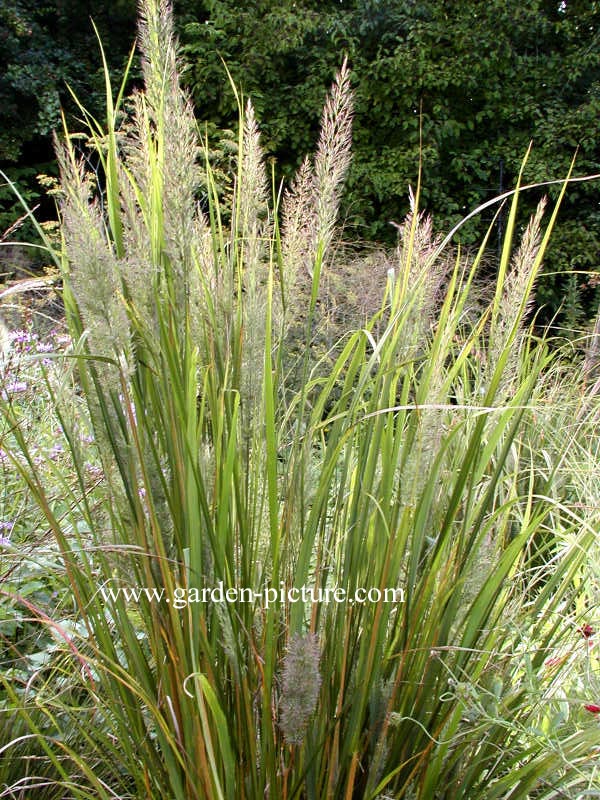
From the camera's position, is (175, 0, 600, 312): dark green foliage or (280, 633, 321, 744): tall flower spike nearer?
(280, 633, 321, 744): tall flower spike

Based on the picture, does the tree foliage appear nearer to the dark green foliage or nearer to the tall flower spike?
the dark green foliage

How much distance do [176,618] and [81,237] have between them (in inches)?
21.4

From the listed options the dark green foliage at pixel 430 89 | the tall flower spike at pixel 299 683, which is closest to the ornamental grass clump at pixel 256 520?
the tall flower spike at pixel 299 683

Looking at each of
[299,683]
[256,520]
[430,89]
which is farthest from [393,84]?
[299,683]

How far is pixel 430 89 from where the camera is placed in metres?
9.48

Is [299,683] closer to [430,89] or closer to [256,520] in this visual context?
[256,520]

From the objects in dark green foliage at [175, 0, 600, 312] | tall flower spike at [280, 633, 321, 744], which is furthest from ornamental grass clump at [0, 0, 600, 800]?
dark green foliage at [175, 0, 600, 312]

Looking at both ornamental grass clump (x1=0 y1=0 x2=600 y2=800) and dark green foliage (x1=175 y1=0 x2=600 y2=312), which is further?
dark green foliage (x1=175 y1=0 x2=600 y2=312)

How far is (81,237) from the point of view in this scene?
2.93 feet

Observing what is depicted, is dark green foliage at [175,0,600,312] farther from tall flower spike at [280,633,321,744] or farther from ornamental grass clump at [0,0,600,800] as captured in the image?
tall flower spike at [280,633,321,744]

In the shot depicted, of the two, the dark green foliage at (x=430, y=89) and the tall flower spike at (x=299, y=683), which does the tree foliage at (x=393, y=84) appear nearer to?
the dark green foliage at (x=430, y=89)

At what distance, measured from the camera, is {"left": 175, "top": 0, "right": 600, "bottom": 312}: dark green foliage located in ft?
29.5

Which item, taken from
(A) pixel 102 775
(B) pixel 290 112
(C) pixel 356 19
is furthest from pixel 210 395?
(C) pixel 356 19

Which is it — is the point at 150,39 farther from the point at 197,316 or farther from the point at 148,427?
the point at 148,427
